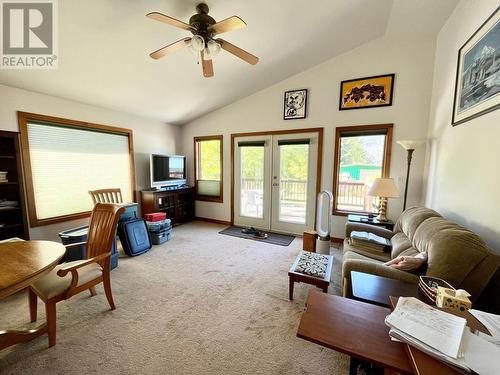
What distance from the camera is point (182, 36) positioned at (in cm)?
240

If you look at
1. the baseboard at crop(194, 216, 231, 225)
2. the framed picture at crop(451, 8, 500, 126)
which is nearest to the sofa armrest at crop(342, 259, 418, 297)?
the framed picture at crop(451, 8, 500, 126)

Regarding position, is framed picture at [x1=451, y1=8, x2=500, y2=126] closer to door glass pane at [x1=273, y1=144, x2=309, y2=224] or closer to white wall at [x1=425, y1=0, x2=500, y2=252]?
white wall at [x1=425, y1=0, x2=500, y2=252]

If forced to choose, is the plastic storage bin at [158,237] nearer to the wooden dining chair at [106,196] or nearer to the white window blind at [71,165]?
the wooden dining chair at [106,196]

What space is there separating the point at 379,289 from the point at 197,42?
2419mm

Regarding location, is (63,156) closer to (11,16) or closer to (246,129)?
(11,16)

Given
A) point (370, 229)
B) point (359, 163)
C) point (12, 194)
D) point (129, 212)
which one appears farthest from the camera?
point (359, 163)

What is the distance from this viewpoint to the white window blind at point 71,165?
293cm

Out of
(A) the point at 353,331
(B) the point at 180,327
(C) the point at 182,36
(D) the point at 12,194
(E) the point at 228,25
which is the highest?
(C) the point at 182,36

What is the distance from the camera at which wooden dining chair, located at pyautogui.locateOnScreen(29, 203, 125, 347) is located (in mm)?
1575

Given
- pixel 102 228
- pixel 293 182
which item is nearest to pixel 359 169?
pixel 293 182

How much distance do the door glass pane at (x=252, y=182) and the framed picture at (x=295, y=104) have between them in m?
0.82

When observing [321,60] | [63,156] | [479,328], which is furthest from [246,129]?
[479,328]

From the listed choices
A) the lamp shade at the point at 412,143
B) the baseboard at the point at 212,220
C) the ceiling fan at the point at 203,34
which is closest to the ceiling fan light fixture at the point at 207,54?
the ceiling fan at the point at 203,34

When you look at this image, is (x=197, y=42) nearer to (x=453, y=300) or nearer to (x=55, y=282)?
(x=55, y=282)
